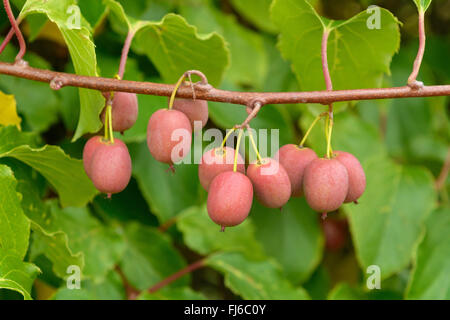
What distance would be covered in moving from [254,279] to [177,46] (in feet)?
2.12

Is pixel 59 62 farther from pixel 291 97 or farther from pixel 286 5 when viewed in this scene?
pixel 291 97

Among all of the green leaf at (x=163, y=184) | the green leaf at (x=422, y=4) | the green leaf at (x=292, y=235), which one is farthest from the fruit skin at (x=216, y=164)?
the green leaf at (x=292, y=235)

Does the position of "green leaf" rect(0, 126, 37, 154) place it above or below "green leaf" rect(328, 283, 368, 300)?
above

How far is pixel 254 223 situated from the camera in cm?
191

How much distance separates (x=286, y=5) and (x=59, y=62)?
2.77ft

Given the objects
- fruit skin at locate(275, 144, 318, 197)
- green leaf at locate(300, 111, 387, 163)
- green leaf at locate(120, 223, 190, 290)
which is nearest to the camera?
fruit skin at locate(275, 144, 318, 197)

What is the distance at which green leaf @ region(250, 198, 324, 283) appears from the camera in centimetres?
186

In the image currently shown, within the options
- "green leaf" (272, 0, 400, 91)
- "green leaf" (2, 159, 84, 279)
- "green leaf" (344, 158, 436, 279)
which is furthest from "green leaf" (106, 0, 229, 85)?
"green leaf" (344, 158, 436, 279)

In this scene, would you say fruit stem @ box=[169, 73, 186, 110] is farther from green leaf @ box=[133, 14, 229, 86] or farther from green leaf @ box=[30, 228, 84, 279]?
green leaf @ box=[30, 228, 84, 279]

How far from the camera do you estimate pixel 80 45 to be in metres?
0.99

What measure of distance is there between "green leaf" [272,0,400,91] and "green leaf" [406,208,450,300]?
0.52 meters

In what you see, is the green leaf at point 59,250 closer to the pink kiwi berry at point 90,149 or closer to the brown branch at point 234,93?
the pink kiwi berry at point 90,149

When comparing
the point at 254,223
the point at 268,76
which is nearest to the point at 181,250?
the point at 254,223

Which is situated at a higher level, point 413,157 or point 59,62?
point 59,62
